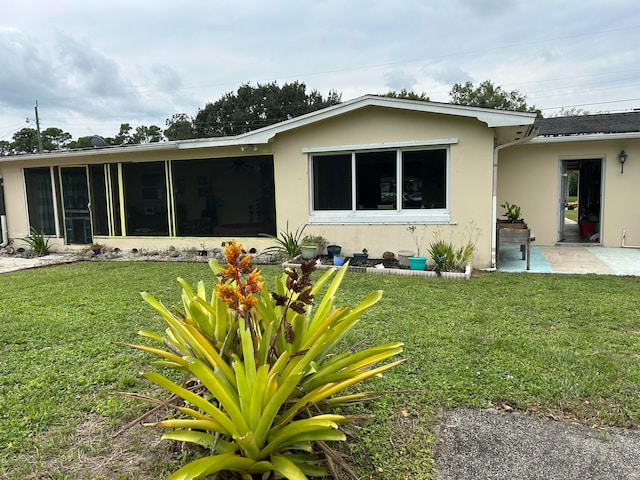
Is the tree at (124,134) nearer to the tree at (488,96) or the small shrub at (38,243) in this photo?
the tree at (488,96)

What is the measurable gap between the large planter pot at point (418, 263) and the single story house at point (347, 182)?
0.65 metres

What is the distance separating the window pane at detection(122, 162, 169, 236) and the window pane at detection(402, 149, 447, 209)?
6.02m

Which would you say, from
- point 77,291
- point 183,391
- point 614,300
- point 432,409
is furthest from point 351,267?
point 183,391

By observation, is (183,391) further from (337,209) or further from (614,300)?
(337,209)

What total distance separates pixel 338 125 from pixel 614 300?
18.6ft

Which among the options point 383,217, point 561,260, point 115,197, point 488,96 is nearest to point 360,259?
point 383,217

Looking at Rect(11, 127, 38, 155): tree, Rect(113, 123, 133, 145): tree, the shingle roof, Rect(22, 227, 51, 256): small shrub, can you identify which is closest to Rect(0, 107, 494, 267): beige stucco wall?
the shingle roof

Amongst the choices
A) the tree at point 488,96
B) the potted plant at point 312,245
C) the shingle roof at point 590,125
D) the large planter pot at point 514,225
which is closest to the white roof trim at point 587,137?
the shingle roof at point 590,125

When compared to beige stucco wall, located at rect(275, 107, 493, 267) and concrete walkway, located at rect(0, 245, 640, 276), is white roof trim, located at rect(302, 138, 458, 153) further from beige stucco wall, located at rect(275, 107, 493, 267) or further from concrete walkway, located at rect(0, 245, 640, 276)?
concrete walkway, located at rect(0, 245, 640, 276)

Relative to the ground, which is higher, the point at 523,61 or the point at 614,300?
the point at 523,61

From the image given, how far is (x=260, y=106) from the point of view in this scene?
38.4 meters

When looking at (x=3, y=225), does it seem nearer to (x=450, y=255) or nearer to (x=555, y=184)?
(x=450, y=255)

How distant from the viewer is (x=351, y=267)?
8078mm

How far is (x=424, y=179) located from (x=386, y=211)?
0.99m
